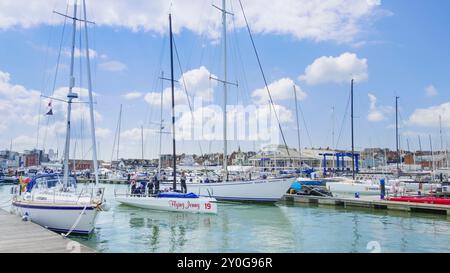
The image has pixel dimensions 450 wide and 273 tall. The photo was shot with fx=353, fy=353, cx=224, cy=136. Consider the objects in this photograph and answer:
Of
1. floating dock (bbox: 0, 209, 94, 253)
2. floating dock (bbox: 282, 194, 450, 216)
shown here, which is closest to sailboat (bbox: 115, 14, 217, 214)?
floating dock (bbox: 0, 209, 94, 253)

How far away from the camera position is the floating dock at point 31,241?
385 inches

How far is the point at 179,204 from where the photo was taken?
22.3 meters

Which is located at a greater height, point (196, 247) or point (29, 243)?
point (29, 243)

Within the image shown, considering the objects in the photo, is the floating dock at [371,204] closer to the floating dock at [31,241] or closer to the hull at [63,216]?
the hull at [63,216]

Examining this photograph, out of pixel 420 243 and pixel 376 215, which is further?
pixel 376 215

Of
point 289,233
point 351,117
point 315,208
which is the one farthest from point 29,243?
point 351,117

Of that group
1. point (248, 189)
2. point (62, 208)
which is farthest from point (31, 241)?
point (248, 189)

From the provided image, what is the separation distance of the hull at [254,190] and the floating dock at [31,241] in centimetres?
1679

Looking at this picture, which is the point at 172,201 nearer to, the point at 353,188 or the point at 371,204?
the point at 371,204

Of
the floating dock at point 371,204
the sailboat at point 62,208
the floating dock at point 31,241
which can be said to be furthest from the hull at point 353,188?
the floating dock at point 31,241

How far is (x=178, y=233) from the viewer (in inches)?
660

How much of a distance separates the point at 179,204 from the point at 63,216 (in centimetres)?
840
